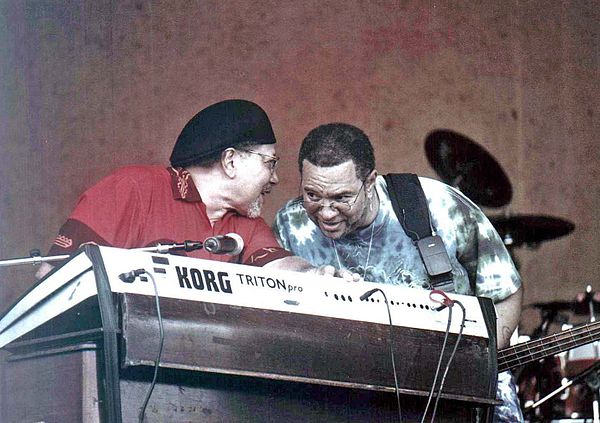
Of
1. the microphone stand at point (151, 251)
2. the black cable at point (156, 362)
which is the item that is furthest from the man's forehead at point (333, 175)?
the black cable at point (156, 362)

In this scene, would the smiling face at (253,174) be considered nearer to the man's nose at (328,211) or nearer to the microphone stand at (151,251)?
the man's nose at (328,211)

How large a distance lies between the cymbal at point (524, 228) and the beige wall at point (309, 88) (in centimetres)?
Answer: 12

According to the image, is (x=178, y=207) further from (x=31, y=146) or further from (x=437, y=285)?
(x=31, y=146)

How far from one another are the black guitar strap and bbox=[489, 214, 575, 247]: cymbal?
192 cm

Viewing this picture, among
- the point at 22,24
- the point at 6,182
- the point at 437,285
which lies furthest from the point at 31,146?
the point at 437,285

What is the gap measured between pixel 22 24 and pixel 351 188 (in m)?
2.12

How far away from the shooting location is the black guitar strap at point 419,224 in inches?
140

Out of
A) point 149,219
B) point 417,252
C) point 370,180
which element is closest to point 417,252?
point 417,252

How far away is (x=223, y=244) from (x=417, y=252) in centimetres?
130

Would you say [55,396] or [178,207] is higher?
[178,207]

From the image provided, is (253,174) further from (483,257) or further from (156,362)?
(156,362)

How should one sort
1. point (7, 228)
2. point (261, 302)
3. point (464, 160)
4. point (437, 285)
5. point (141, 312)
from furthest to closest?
point (464, 160)
point (7, 228)
point (437, 285)
point (261, 302)
point (141, 312)

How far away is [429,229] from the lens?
365 centimetres

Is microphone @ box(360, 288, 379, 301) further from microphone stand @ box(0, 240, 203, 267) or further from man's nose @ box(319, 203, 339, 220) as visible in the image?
man's nose @ box(319, 203, 339, 220)
